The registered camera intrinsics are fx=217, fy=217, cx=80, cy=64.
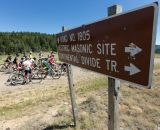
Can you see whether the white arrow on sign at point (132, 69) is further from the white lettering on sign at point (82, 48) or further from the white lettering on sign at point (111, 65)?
the white lettering on sign at point (82, 48)

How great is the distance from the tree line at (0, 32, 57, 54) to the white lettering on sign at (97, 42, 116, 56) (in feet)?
237

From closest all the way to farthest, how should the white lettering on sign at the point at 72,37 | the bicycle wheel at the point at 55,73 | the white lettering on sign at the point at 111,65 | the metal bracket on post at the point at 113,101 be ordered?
the white lettering on sign at the point at 111,65 → the metal bracket on post at the point at 113,101 → the white lettering on sign at the point at 72,37 → the bicycle wheel at the point at 55,73

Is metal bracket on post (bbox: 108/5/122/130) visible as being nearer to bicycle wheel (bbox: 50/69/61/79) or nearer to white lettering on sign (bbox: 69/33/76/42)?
white lettering on sign (bbox: 69/33/76/42)

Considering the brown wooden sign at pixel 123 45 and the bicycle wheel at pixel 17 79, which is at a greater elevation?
the brown wooden sign at pixel 123 45

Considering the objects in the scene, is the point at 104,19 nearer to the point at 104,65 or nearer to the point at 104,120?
the point at 104,65

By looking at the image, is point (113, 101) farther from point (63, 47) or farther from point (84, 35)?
point (63, 47)

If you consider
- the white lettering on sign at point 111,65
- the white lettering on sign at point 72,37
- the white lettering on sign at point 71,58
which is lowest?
the white lettering on sign at point 71,58

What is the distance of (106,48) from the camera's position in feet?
9.27

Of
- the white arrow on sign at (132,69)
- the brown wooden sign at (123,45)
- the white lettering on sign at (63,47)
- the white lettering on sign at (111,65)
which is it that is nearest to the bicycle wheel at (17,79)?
the white lettering on sign at (63,47)

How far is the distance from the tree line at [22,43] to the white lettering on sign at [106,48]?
7235 centimetres

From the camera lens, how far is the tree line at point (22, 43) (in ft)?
241

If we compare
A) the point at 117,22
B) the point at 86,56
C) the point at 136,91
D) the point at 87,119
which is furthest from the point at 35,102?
the point at 117,22

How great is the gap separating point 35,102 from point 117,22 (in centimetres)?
670

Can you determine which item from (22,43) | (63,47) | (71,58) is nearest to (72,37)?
(71,58)
